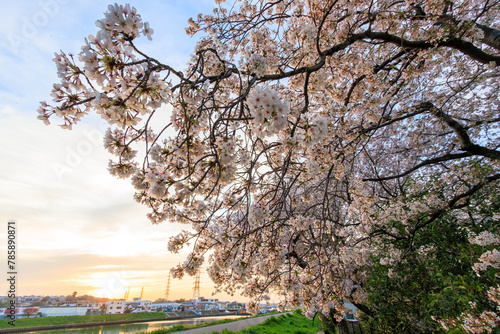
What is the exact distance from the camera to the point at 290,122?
1.83 metres

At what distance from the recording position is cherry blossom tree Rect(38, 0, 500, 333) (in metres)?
1.60

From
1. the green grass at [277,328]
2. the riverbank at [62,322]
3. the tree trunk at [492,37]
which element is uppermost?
the tree trunk at [492,37]

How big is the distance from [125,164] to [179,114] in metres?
0.84

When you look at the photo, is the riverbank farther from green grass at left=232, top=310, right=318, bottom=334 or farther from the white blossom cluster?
the white blossom cluster

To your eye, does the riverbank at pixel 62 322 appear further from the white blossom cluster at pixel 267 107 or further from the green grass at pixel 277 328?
the white blossom cluster at pixel 267 107

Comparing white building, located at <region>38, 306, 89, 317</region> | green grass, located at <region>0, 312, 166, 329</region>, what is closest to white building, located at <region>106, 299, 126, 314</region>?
white building, located at <region>38, 306, 89, 317</region>

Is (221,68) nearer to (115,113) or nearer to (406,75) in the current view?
(115,113)

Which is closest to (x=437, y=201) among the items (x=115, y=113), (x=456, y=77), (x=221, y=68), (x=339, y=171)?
(x=339, y=171)

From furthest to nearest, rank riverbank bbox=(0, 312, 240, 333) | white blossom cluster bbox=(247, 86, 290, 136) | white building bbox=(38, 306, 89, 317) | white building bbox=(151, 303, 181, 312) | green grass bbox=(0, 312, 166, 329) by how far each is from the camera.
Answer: white building bbox=(151, 303, 181, 312) → white building bbox=(38, 306, 89, 317) → green grass bbox=(0, 312, 166, 329) → riverbank bbox=(0, 312, 240, 333) → white blossom cluster bbox=(247, 86, 290, 136)

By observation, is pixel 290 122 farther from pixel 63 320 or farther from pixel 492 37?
pixel 63 320

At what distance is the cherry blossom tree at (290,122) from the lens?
1599mm

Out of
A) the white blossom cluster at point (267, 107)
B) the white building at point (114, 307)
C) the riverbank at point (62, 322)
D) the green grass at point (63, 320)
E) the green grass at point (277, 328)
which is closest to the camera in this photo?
the white blossom cluster at point (267, 107)

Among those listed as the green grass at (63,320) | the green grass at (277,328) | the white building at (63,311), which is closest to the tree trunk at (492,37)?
the green grass at (277,328)

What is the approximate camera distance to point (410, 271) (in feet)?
11.7
